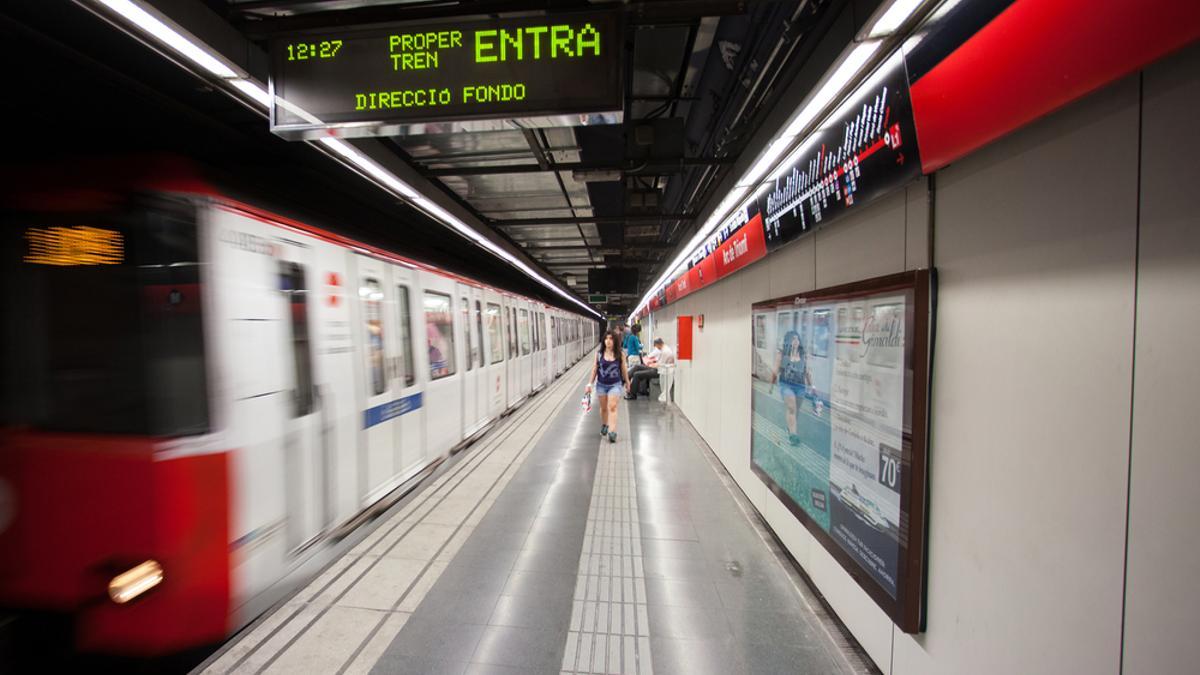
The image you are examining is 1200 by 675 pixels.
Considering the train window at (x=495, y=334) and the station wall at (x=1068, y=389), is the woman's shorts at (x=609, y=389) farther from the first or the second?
the station wall at (x=1068, y=389)

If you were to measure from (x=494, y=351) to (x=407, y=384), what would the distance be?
112 inches

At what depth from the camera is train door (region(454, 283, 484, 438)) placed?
16.7 ft

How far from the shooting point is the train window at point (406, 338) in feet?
12.1

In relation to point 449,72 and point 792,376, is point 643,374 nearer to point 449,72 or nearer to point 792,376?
point 792,376

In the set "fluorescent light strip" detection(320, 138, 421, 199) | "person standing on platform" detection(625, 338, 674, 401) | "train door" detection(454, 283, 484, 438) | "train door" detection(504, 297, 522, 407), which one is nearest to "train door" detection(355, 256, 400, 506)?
"fluorescent light strip" detection(320, 138, 421, 199)

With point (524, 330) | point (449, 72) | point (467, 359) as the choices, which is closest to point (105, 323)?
point (449, 72)

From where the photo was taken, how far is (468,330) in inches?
212

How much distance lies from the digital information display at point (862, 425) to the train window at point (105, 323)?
9.55 ft

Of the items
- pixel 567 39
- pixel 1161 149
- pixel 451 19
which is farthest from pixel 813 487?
pixel 451 19

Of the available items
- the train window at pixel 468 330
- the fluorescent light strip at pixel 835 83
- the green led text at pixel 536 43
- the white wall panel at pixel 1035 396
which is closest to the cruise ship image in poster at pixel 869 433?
the white wall panel at pixel 1035 396

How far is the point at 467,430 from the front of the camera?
5.32 meters

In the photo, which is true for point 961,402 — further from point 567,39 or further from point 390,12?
point 390,12

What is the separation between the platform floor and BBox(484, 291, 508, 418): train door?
208 cm

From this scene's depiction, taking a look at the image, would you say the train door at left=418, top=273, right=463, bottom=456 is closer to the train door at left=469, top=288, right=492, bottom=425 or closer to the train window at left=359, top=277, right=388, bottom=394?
the train door at left=469, top=288, right=492, bottom=425
